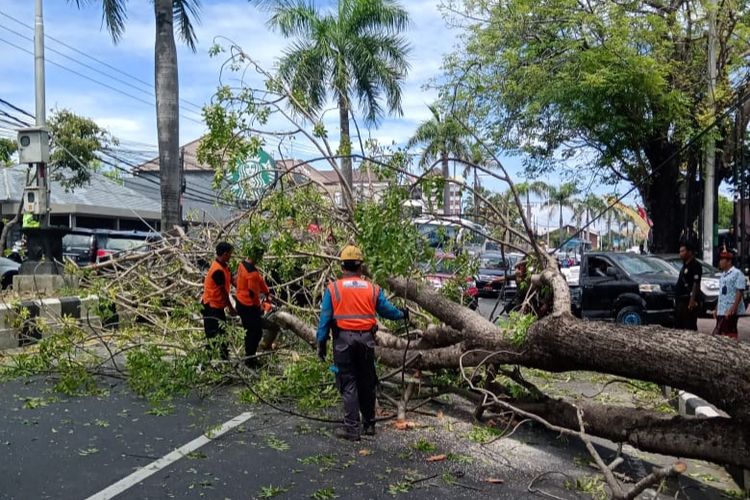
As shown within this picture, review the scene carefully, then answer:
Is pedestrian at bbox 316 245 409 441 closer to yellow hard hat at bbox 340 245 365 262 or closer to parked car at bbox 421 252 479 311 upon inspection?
Result: yellow hard hat at bbox 340 245 365 262

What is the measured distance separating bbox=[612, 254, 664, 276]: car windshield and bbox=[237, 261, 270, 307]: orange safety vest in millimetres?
7495

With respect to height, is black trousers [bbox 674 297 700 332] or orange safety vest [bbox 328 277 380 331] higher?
orange safety vest [bbox 328 277 380 331]

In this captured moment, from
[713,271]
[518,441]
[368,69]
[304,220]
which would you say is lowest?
[518,441]

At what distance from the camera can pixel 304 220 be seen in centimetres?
838

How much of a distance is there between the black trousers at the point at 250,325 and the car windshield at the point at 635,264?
7.49 m

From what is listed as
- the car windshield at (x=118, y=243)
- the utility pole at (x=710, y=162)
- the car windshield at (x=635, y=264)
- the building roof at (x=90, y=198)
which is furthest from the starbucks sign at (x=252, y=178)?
the building roof at (x=90, y=198)

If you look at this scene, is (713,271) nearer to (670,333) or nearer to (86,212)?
(670,333)

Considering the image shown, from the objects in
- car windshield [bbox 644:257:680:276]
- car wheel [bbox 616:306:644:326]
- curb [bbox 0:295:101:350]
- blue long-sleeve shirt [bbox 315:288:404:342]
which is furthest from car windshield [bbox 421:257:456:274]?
car windshield [bbox 644:257:680:276]

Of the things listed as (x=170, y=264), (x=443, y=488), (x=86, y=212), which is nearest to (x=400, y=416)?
(x=443, y=488)

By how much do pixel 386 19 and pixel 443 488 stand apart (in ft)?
65.6

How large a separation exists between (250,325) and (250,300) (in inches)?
11.5

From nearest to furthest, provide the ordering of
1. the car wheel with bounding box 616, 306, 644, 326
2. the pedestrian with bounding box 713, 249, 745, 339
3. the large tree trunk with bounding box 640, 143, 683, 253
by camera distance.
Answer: the pedestrian with bounding box 713, 249, 745, 339 → the car wheel with bounding box 616, 306, 644, 326 → the large tree trunk with bounding box 640, 143, 683, 253

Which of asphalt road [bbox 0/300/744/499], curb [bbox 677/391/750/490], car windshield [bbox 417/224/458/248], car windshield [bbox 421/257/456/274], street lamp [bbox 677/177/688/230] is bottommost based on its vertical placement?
asphalt road [bbox 0/300/744/499]

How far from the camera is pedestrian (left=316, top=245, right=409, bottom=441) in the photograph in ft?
19.0
